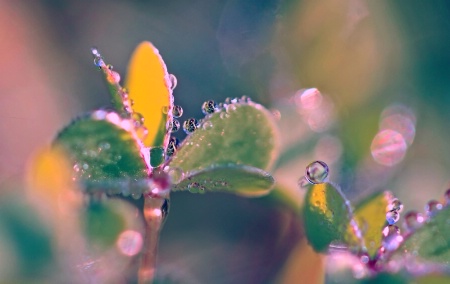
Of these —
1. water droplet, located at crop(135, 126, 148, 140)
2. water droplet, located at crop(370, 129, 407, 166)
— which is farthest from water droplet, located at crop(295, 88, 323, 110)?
water droplet, located at crop(135, 126, 148, 140)

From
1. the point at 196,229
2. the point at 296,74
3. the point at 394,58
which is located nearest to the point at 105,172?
the point at 196,229

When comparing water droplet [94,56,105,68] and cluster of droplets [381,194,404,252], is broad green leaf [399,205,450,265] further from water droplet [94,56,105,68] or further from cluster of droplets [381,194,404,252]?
water droplet [94,56,105,68]

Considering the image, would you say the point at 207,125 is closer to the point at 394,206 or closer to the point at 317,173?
the point at 317,173

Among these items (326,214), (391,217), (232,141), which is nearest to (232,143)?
(232,141)

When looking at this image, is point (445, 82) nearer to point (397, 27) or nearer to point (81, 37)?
point (397, 27)

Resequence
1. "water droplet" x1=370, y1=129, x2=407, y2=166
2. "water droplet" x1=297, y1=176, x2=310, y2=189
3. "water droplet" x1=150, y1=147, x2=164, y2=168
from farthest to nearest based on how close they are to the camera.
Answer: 1. "water droplet" x1=370, y1=129, x2=407, y2=166
2. "water droplet" x1=297, y1=176, x2=310, y2=189
3. "water droplet" x1=150, y1=147, x2=164, y2=168

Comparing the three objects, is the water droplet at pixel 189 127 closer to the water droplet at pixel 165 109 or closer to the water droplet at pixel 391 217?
the water droplet at pixel 165 109

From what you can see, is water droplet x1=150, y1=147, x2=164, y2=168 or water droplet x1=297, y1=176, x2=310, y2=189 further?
water droplet x1=297, y1=176, x2=310, y2=189
